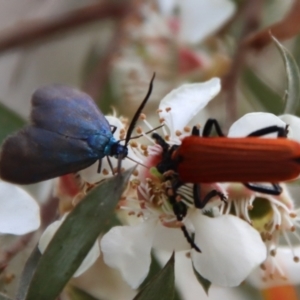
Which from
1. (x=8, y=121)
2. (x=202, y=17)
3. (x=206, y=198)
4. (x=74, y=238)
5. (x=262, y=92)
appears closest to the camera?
(x=74, y=238)

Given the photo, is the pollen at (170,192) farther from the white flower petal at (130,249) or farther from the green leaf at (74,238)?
the green leaf at (74,238)

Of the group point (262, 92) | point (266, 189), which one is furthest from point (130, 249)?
point (262, 92)

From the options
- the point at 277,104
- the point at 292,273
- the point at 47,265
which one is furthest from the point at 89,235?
the point at 277,104

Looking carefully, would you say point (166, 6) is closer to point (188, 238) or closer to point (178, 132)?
point (178, 132)

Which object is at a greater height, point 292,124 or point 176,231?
point 292,124

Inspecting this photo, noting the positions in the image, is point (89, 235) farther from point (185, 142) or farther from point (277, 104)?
point (277, 104)

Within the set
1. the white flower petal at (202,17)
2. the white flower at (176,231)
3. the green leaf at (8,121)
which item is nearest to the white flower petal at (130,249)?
the white flower at (176,231)
